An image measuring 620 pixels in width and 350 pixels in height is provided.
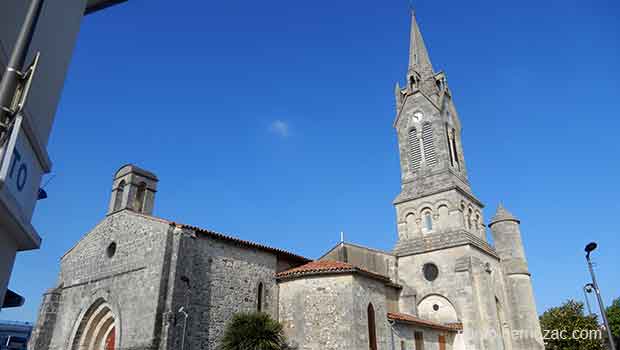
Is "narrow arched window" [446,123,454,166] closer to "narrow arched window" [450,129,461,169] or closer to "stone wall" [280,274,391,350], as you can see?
"narrow arched window" [450,129,461,169]

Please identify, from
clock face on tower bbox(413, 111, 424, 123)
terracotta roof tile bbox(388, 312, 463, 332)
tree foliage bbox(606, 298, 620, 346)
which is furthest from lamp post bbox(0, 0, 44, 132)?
tree foliage bbox(606, 298, 620, 346)

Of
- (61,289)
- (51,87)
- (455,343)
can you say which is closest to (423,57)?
(455,343)

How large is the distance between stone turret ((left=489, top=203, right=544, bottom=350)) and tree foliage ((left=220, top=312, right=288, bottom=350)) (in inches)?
715

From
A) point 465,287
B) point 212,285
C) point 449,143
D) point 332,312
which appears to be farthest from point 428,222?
point 212,285

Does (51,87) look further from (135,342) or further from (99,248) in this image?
(99,248)

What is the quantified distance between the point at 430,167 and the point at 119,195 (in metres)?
20.9

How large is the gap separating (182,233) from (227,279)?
329 centimetres

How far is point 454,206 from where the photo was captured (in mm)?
29109

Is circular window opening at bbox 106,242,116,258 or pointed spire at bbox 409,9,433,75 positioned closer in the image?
circular window opening at bbox 106,242,116,258

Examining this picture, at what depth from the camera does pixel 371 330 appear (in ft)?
67.6

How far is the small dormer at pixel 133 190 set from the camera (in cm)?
2284

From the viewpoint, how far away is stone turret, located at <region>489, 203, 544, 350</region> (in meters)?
28.5

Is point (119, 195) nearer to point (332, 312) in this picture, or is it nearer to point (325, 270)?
point (325, 270)

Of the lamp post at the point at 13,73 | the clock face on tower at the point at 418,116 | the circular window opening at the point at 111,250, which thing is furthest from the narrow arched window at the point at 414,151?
the lamp post at the point at 13,73
